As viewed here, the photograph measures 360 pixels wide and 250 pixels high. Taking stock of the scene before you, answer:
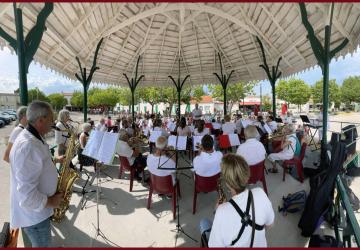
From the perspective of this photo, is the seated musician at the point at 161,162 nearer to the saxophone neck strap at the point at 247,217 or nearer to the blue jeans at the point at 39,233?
the blue jeans at the point at 39,233

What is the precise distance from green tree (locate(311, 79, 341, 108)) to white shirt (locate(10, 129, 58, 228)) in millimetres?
68051

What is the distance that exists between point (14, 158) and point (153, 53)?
14132mm

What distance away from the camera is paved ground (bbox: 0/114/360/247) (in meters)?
3.99

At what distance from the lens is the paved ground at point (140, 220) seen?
3.99 m

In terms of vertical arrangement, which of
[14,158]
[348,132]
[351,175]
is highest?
[14,158]

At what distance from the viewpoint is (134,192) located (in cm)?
603

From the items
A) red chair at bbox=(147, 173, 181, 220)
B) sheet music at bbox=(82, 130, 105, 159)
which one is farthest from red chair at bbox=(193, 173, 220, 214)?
sheet music at bbox=(82, 130, 105, 159)

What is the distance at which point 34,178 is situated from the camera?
227 centimetres

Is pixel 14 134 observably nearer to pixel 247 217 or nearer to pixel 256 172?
pixel 247 217

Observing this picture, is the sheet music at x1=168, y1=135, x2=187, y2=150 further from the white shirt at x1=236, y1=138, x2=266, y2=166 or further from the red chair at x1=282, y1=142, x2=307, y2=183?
the red chair at x1=282, y1=142, x2=307, y2=183

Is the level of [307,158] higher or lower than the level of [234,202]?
lower

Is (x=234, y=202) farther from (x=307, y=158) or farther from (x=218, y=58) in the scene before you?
(x=218, y=58)

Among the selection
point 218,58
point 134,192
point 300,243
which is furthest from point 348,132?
point 218,58

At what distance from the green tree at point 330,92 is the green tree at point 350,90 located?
2.64 m
